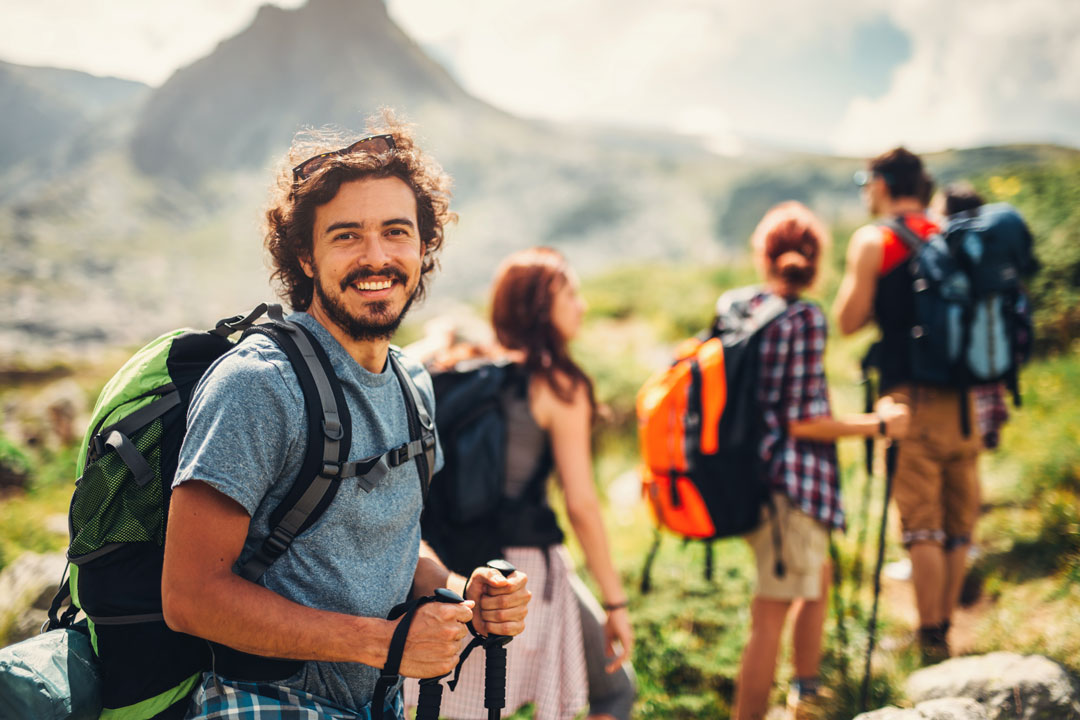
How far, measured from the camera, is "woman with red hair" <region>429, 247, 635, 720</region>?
2.45 meters

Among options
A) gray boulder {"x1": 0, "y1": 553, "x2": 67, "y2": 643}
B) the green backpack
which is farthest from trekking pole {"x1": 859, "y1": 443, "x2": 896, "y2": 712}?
gray boulder {"x1": 0, "y1": 553, "x2": 67, "y2": 643}

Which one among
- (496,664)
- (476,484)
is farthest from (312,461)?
(476,484)

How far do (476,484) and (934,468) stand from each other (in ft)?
7.57

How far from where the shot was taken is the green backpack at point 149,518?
1247mm

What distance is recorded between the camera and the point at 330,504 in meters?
1.28

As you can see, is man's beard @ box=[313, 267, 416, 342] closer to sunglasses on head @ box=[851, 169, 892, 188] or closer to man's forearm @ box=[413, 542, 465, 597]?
man's forearm @ box=[413, 542, 465, 597]

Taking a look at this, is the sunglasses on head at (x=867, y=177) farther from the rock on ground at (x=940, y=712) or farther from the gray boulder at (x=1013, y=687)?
the rock on ground at (x=940, y=712)

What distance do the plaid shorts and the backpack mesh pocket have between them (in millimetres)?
328

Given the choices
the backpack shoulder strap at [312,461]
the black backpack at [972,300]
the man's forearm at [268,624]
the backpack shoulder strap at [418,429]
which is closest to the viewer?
the man's forearm at [268,624]

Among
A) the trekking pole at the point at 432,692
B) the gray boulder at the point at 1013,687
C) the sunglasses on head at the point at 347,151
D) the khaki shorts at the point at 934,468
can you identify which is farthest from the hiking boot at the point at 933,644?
the sunglasses on head at the point at 347,151

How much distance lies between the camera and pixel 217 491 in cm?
113

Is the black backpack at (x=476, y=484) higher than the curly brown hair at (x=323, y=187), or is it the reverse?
the curly brown hair at (x=323, y=187)

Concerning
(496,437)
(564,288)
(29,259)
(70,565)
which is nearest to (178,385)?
(70,565)

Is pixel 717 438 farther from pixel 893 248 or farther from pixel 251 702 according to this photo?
pixel 251 702
